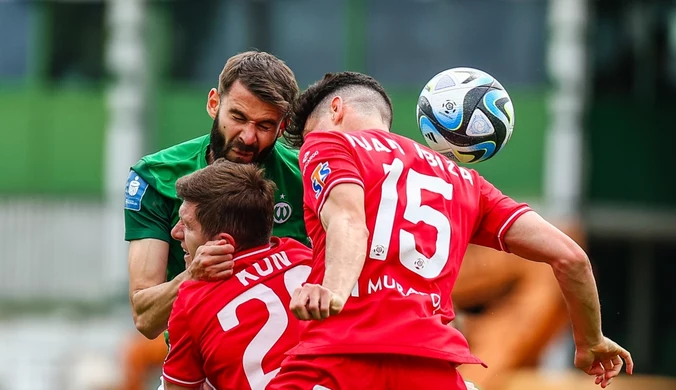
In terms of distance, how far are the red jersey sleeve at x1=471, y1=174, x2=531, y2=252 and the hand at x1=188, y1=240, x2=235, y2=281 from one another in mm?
1057

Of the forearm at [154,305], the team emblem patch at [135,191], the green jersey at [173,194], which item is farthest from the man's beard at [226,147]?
the forearm at [154,305]

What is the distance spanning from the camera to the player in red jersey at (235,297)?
17.9ft

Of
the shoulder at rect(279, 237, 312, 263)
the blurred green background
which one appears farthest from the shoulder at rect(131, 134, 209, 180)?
the blurred green background

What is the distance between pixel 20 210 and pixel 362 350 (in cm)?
2138

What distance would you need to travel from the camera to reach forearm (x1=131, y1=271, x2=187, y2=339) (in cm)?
605

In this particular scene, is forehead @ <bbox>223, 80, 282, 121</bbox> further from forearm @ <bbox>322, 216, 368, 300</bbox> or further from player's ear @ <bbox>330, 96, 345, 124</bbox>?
forearm @ <bbox>322, 216, 368, 300</bbox>

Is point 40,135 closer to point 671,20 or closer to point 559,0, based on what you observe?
point 559,0

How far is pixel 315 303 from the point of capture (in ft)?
15.8

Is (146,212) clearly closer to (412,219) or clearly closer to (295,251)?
(295,251)

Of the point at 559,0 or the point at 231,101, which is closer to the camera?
the point at 231,101

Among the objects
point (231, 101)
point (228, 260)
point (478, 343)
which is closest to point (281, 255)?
point (228, 260)

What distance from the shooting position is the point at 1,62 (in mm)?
25609

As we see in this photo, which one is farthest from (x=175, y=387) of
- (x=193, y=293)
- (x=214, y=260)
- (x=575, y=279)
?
(x=575, y=279)

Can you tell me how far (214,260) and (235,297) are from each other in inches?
7.3
